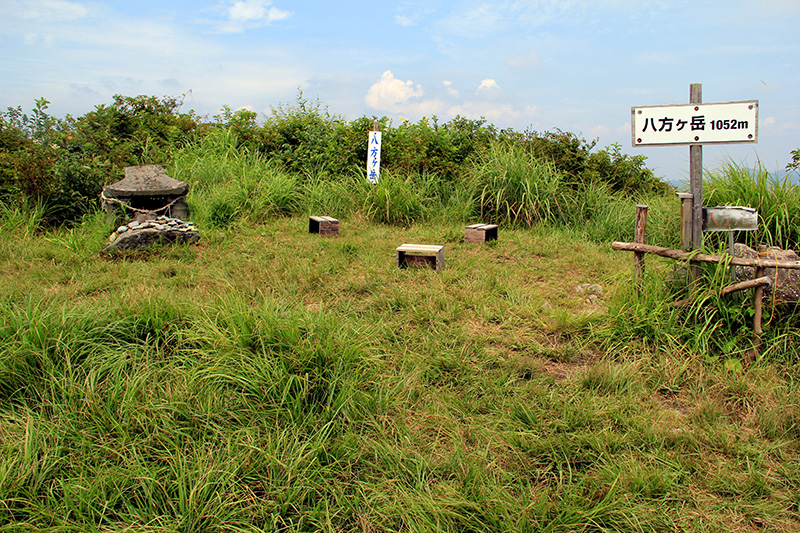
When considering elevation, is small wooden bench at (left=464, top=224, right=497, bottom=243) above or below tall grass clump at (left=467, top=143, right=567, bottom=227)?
below

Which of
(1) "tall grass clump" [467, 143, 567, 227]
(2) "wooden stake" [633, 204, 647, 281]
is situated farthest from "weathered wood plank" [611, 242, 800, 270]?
(1) "tall grass clump" [467, 143, 567, 227]

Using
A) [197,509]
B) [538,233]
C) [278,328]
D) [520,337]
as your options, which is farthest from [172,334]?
[538,233]

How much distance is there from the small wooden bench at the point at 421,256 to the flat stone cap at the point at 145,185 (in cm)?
336

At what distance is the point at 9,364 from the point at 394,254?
12.2 ft

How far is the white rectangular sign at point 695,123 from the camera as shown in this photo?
352cm

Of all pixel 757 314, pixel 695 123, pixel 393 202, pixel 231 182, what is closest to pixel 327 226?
pixel 393 202

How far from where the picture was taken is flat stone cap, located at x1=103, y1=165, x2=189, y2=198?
6.50 meters

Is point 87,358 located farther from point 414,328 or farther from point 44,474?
point 414,328

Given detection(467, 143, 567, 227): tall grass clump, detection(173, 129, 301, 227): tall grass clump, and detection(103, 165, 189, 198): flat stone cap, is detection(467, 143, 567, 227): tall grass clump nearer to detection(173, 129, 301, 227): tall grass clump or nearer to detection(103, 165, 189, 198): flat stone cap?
detection(173, 129, 301, 227): tall grass clump

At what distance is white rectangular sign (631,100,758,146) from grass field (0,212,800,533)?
1.15m

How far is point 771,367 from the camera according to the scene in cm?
326

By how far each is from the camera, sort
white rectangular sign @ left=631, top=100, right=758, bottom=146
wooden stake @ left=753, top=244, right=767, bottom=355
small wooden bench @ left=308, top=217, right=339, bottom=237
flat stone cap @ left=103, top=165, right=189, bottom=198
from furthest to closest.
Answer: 1. small wooden bench @ left=308, top=217, right=339, bottom=237
2. flat stone cap @ left=103, top=165, right=189, bottom=198
3. white rectangular sign @ left=631, top=100, right=758, bottom=146
4. wooden stake @ left=753, top=244, right=767, bottom=355

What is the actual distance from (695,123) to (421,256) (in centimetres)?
263

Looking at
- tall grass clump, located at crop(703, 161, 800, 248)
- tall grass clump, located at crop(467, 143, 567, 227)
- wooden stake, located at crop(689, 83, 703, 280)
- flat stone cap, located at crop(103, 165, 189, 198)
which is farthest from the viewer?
tall grass clump, located at crop(467, 143, 567, 227)
